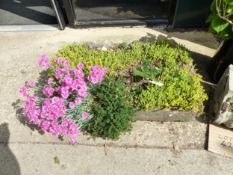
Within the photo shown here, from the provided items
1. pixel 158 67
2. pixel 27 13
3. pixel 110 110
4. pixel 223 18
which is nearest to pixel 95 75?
pixel 110 110

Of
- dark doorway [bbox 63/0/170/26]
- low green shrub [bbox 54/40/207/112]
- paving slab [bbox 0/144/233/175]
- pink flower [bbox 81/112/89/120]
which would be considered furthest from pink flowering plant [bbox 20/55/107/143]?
dark doorway [bbox 63/0/170/26]

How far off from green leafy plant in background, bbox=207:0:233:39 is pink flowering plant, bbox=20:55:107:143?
125 cm

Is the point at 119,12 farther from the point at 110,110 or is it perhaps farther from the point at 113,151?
the point at 113,151

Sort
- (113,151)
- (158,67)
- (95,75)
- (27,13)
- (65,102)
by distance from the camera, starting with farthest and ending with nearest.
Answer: (27,13) → (158,67) → (113,151) → (65,102) → (95,75)

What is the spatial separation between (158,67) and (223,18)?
0.88 metres

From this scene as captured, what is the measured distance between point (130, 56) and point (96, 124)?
965mm

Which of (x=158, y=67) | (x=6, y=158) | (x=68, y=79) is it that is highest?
(x=68, y=79)

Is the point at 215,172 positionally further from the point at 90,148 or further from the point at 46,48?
the point at 46,48

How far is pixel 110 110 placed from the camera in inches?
107

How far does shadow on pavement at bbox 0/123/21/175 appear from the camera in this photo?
9.35 ft

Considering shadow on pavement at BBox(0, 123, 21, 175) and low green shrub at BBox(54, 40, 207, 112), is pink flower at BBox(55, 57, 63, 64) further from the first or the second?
shadow on pavement at BBox(0, 123, 21, 175)

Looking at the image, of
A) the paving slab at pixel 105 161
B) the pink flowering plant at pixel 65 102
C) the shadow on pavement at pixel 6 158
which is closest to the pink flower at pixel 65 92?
the pink flowering plant at pixel 65 102

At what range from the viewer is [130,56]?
3211 millimetres

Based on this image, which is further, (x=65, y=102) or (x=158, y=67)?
(x=158, y=67)
